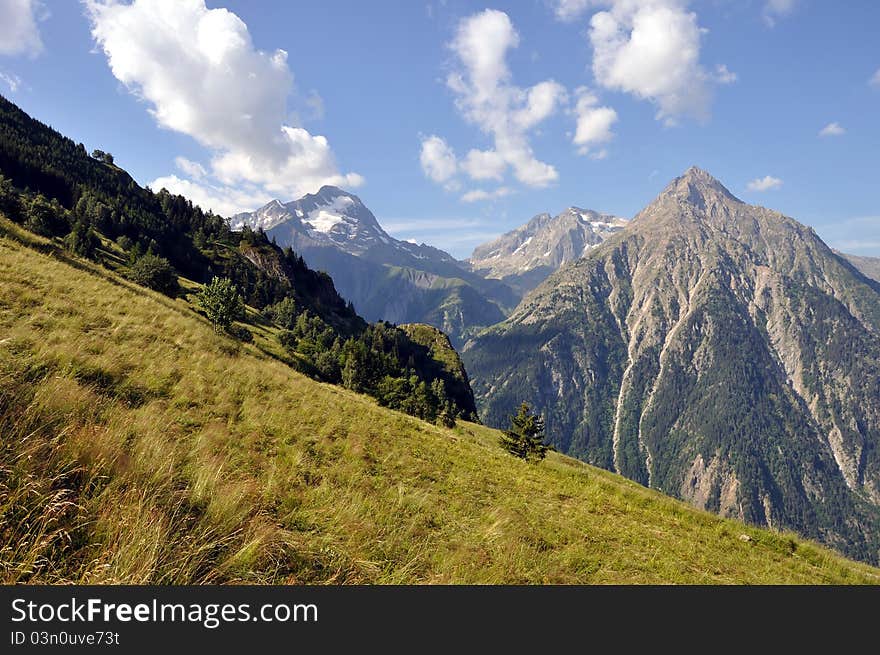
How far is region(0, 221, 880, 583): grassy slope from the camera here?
159 inches

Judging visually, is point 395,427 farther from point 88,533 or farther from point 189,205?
point 189,205

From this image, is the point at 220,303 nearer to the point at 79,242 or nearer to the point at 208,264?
the point at 79,242

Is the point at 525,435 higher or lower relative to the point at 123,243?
lower

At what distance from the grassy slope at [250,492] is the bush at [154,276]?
125 ft

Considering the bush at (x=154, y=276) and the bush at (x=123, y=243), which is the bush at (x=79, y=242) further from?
the bush at (x=123, y=243)

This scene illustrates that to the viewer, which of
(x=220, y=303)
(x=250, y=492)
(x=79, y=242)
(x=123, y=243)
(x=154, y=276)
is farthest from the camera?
(x=123, y=243)

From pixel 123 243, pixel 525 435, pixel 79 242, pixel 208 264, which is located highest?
pixel 208 264

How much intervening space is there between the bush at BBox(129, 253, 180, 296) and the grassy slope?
37991 mm

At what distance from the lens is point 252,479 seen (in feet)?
23.5

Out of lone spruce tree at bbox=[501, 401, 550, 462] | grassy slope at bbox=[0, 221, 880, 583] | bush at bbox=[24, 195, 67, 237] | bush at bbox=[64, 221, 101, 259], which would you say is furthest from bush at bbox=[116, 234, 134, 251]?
lone spruce tree at bbox=[501, 401, 550, 462]

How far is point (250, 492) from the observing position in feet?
20.7

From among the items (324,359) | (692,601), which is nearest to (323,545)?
(692,601)

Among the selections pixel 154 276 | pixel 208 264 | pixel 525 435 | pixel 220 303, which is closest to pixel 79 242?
pixel 154 276

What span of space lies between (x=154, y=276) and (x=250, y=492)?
61189mm
